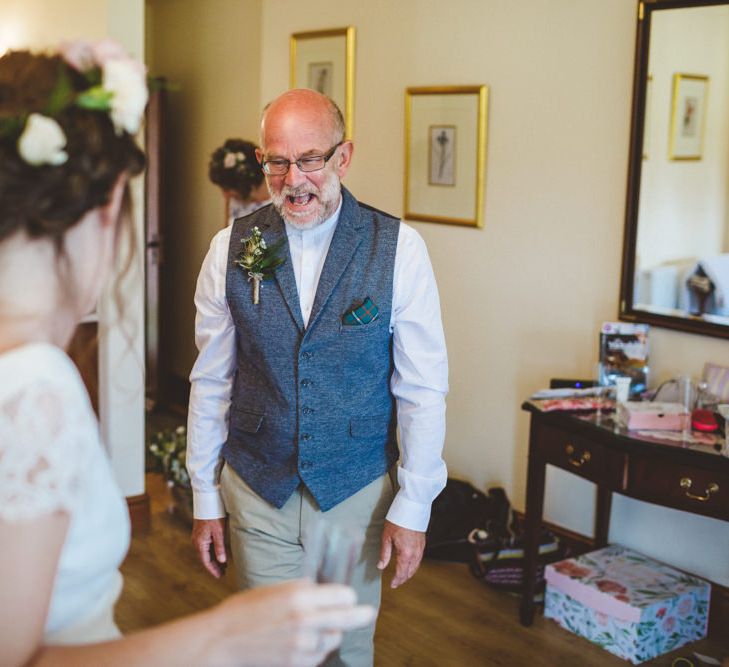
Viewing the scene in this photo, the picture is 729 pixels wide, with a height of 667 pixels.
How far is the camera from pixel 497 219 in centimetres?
418

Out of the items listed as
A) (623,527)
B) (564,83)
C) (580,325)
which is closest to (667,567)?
(623,527)

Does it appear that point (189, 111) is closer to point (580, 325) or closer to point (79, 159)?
point (580, 325)

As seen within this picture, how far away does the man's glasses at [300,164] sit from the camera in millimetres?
2359

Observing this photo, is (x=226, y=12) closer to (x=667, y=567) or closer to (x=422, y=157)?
(x=422, y=157)

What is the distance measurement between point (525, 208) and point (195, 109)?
122 inches

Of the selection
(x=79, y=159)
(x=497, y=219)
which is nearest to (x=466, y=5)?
(x=497, y=219)

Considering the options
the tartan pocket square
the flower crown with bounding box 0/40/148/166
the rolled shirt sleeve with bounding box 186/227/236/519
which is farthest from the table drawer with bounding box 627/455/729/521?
the flower crown with bounding box 0/40/148/166

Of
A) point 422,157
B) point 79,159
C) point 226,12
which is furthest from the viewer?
point 226,12

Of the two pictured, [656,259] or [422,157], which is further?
[422,157]

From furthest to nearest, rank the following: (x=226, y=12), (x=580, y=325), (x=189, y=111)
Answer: (x=189, y=111), (x=226, y=12), (x=580, y=325)

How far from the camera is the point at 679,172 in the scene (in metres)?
3.53

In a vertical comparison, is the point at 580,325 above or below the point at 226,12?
below

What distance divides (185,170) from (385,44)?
2443mm

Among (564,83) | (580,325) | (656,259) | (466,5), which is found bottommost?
(580,325)
